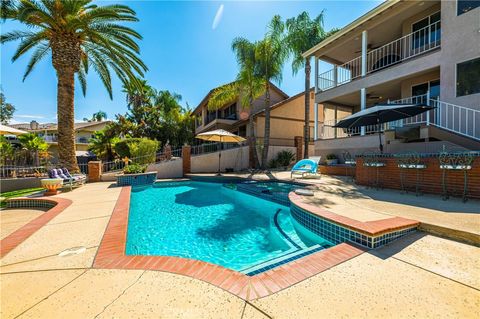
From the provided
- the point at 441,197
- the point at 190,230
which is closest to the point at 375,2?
the point at 441,197

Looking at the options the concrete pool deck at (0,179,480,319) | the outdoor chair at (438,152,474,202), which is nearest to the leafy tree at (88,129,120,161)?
the concrete pool deck at (0,179,480,319)

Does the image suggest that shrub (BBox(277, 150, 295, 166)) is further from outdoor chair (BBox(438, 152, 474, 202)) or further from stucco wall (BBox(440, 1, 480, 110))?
outdoor chair (BBox(438, 152, 474, 202))

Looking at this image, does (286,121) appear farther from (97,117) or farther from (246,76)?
(97,117)

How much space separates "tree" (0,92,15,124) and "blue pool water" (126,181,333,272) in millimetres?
34610

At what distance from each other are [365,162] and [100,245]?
28.1 feet

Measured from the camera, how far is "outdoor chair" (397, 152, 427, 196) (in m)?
6.22

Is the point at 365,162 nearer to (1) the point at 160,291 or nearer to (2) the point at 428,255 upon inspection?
(2) the point at 428,255

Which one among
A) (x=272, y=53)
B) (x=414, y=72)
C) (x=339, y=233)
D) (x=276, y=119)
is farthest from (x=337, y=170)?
(x=276, y=119)

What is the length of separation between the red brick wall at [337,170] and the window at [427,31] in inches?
277

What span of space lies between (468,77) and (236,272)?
1155 cm

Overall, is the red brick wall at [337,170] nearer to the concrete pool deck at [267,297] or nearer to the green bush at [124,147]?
the concrete pool deck at [267,297]

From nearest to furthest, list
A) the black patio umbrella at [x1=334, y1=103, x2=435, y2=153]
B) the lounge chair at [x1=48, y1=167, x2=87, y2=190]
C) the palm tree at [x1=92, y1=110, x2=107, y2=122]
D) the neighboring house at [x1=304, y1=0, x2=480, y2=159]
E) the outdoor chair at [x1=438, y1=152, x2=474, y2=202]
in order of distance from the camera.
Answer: the outdoor chair at [x1=438, y1=152, x2=474, y2=202]
the black patio umbrella at [x1=334, y1=103, x2=435, y2=153]
the neighboring house at [x1=304, y1=0, x2=480, y2=159]
the lounge chair at [x1=48, y1=167, x2=87, y2=190]
the palm tree at [x1=92, y1=110, x2=107, y2=122]

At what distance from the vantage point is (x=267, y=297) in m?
2.10

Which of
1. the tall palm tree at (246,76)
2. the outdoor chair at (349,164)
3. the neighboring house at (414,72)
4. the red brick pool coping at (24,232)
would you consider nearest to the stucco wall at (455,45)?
the neighboring house at (414,72)
